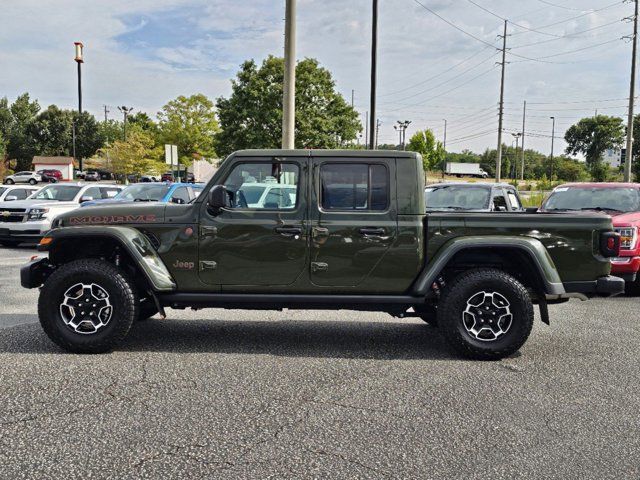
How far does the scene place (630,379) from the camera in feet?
15.9

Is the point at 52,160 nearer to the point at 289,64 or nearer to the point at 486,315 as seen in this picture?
the point at 289,64

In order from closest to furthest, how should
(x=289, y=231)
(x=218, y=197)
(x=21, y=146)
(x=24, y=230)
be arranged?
(x=218, y=197)
(x=289, y=231)
(x=24, y=230)
(x=21, y=146)

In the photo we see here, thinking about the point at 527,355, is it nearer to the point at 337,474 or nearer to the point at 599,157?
the point at 337,474

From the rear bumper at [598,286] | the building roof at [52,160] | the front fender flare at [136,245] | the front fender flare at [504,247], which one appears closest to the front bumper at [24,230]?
the front fender flare at [136,245]

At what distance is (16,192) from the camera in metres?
18.3

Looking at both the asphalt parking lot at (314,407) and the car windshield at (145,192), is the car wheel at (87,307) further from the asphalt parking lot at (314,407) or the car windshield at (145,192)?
the car windshield at (145,192)

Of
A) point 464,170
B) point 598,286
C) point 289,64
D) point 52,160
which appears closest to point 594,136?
point 464,170

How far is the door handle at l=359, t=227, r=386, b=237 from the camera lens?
5328 mm

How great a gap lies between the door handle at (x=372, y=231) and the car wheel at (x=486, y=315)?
833mm

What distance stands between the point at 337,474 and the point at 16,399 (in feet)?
8.26

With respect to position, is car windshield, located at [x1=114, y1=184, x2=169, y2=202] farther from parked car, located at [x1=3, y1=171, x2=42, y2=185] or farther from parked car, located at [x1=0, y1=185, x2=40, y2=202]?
parked car, located at [x1=3, y1=171, x2=42, y2=185]

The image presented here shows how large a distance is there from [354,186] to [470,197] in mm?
6484

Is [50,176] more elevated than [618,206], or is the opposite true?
[50,176]

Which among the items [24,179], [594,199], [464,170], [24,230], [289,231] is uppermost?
[464,170]
